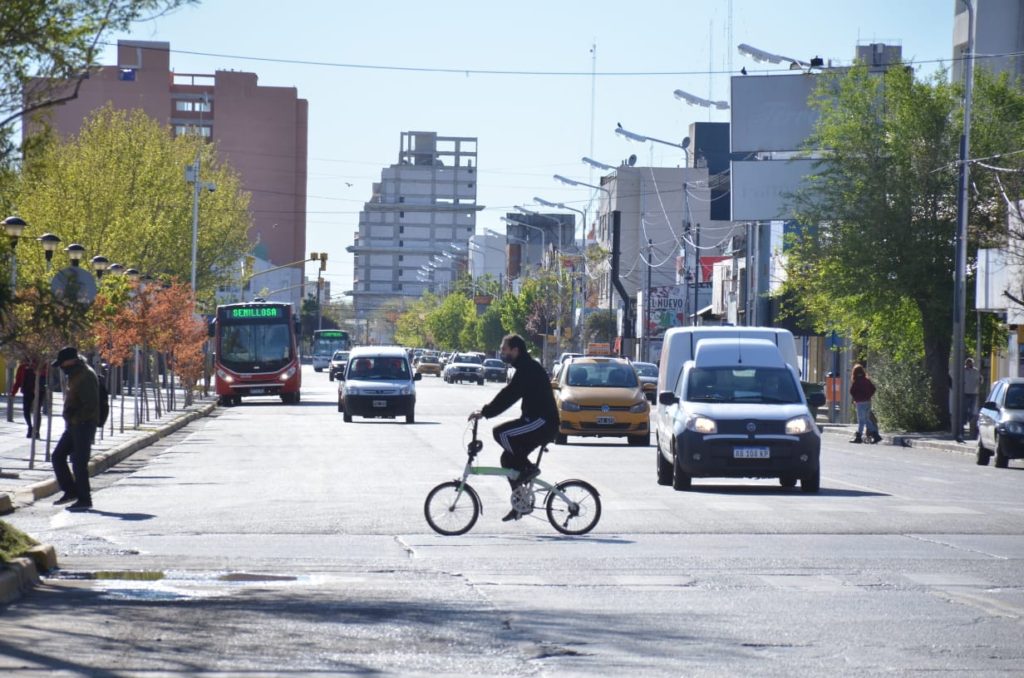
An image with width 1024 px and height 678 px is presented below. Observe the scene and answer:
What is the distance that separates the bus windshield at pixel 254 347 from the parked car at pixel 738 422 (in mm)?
40020

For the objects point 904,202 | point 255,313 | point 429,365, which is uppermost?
point 904,202

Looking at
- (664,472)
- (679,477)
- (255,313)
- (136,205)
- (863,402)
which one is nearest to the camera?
(679,477)

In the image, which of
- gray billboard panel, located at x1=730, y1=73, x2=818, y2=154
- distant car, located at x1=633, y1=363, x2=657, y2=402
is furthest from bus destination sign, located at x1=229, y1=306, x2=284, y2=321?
gray billboard panel, located at x1=730, y1=73, x2=818, y2=154

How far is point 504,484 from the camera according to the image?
2428 centimetres

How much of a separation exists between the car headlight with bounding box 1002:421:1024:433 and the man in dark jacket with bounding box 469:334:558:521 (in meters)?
16.9

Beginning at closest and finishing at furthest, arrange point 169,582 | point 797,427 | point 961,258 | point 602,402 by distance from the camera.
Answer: point 169,582, point 797,427, point 602,402, point 961,258

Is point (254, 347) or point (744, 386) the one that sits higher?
point (254, 347)

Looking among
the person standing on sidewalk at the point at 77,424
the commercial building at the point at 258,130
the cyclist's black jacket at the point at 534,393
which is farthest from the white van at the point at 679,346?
the commercial building at the point at 258,130

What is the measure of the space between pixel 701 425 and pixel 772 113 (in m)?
49.7

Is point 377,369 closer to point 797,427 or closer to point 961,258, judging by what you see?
point 961,258

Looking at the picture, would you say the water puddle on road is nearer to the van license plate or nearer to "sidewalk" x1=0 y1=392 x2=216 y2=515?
"sidewalk" x1=0 y1=392 x2=216 y2=515

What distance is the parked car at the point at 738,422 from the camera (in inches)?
883

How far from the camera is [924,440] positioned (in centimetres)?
4266

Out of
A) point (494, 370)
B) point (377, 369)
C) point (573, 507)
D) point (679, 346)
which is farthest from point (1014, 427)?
point (494, 370)
